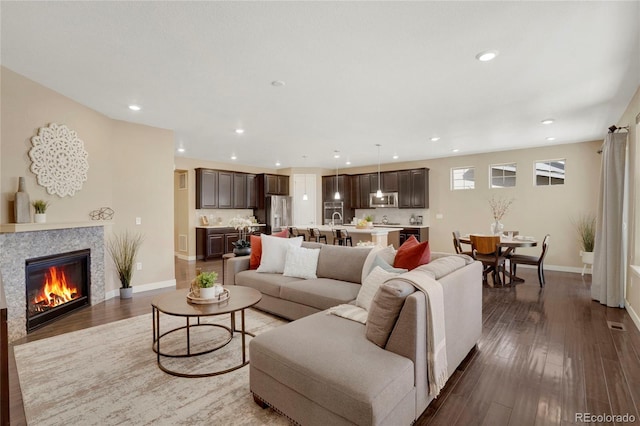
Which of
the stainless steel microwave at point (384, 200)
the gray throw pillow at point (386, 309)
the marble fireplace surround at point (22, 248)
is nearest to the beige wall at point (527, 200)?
the stainless steel microwave at point (384, 200)

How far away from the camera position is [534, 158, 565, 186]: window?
6859mm

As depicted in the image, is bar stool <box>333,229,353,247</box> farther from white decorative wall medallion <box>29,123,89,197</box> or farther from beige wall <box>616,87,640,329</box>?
white decorative wall medallion <box>29,123,89,197</box>

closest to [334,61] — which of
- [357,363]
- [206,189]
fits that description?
[357,363]

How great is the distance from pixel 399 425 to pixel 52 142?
15.3 ft

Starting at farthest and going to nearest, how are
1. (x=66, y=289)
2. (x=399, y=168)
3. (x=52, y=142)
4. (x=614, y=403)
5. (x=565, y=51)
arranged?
(x=399, y=168) < (x=66, y=289) < (x=52, y=142) < (x=565, y=51) < (x=614, y=403)

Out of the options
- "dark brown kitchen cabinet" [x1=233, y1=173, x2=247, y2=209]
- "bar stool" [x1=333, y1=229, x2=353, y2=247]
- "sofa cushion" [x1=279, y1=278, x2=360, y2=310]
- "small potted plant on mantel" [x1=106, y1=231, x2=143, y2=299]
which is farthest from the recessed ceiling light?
"dark brown kitchen cabinet" [x1=233, y1=173, x2=247, y2=209]

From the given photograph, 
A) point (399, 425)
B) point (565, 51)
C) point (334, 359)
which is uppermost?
point (565, 51)

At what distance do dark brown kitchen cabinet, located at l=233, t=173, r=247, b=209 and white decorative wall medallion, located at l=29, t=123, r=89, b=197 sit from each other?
194 inches

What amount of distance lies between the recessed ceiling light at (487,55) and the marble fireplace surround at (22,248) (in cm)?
480

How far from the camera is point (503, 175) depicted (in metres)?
7.59

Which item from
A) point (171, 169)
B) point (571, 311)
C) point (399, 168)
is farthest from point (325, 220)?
point (571, 311)

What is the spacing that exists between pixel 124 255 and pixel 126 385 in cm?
305

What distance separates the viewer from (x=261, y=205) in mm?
9711

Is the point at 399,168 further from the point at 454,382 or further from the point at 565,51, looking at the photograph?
the point at 454,382
